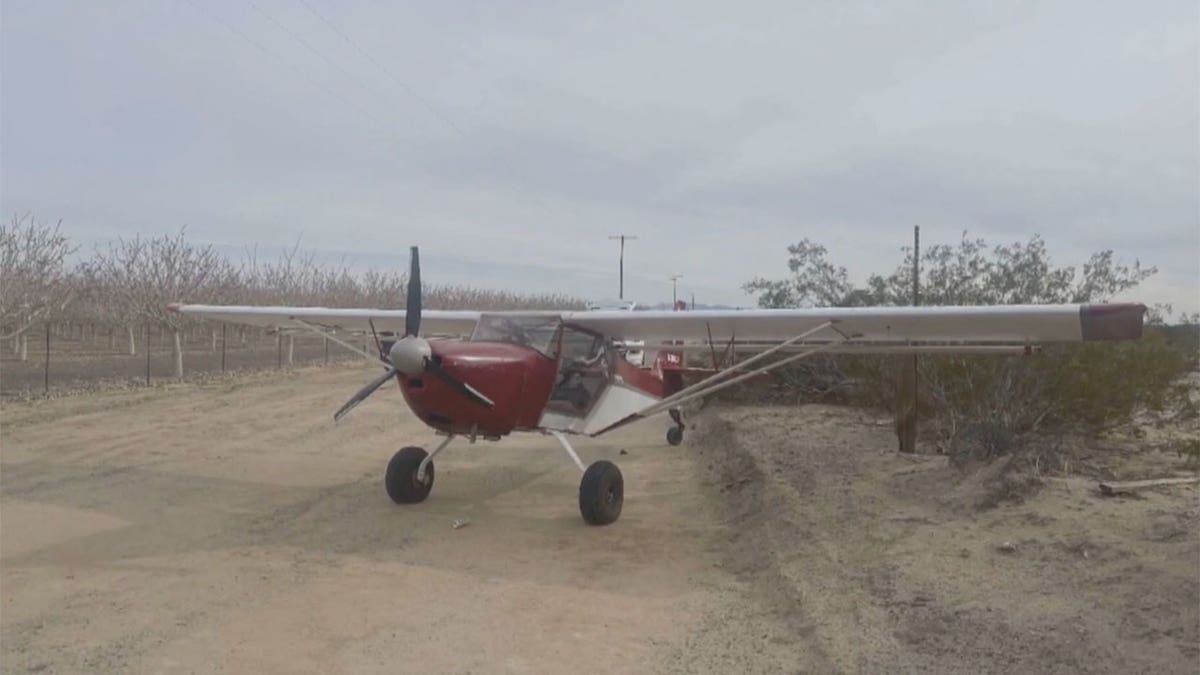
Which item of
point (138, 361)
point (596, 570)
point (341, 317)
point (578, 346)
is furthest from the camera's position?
point (138, 361)

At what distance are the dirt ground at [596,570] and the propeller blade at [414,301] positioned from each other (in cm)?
184

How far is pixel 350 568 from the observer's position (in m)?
6.49

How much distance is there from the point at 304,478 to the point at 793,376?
29.5ft

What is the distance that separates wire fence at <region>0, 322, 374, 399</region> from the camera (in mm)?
20484

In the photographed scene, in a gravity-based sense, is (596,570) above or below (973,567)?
below

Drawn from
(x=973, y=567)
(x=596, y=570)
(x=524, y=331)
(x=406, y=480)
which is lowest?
(x=596, y=570)

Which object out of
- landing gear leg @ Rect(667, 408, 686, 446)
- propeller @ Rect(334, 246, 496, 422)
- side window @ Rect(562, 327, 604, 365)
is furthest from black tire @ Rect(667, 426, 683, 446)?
propeller @ Rect(334, 246, 496, 422)

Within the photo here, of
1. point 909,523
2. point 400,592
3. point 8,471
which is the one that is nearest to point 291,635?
point 400,592

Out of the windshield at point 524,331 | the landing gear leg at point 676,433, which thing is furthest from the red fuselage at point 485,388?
the landing gear leg at point 676,433

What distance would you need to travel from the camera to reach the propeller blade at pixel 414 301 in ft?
25.9

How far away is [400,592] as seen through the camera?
5918mm

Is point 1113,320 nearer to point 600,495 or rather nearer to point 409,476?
point 600,495

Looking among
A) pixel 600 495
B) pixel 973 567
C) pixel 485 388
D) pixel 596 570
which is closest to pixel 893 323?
pixel 973 567

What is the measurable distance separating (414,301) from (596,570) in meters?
3.01
